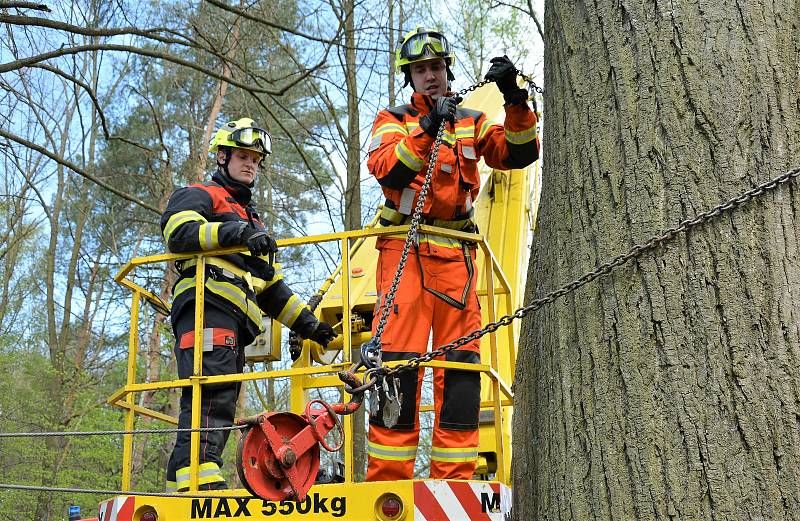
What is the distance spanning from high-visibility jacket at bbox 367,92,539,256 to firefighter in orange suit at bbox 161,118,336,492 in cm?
73

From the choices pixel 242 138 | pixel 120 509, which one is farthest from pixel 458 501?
pixel 242 138

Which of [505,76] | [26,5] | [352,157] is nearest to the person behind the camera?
[505,76]

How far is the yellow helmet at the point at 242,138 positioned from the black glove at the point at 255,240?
31.9 inches

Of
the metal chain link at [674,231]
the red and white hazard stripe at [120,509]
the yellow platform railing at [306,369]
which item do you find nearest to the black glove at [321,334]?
the yellow platform railing at [306,369]

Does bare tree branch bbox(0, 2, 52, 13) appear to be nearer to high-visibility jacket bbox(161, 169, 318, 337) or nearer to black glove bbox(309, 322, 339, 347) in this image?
high-visibility jacket bbox(161, 169, 318, 337)

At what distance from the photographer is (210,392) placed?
14.9ft

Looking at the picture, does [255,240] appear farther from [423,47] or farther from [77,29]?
[77,29]

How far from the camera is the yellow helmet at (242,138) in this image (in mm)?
5184

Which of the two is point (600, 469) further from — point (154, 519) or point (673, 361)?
point (154, 519)

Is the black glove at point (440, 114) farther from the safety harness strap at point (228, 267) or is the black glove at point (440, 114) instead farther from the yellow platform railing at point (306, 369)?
the safety harness strap at point (228, 267)

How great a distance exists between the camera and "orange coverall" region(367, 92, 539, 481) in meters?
4.20

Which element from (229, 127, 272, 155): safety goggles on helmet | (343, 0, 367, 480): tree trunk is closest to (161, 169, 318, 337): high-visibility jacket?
(229, 127, 272, 155): safety goggles on helmet

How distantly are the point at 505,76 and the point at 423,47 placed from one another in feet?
2.98

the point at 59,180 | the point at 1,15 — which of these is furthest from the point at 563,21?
the point at 59,180
